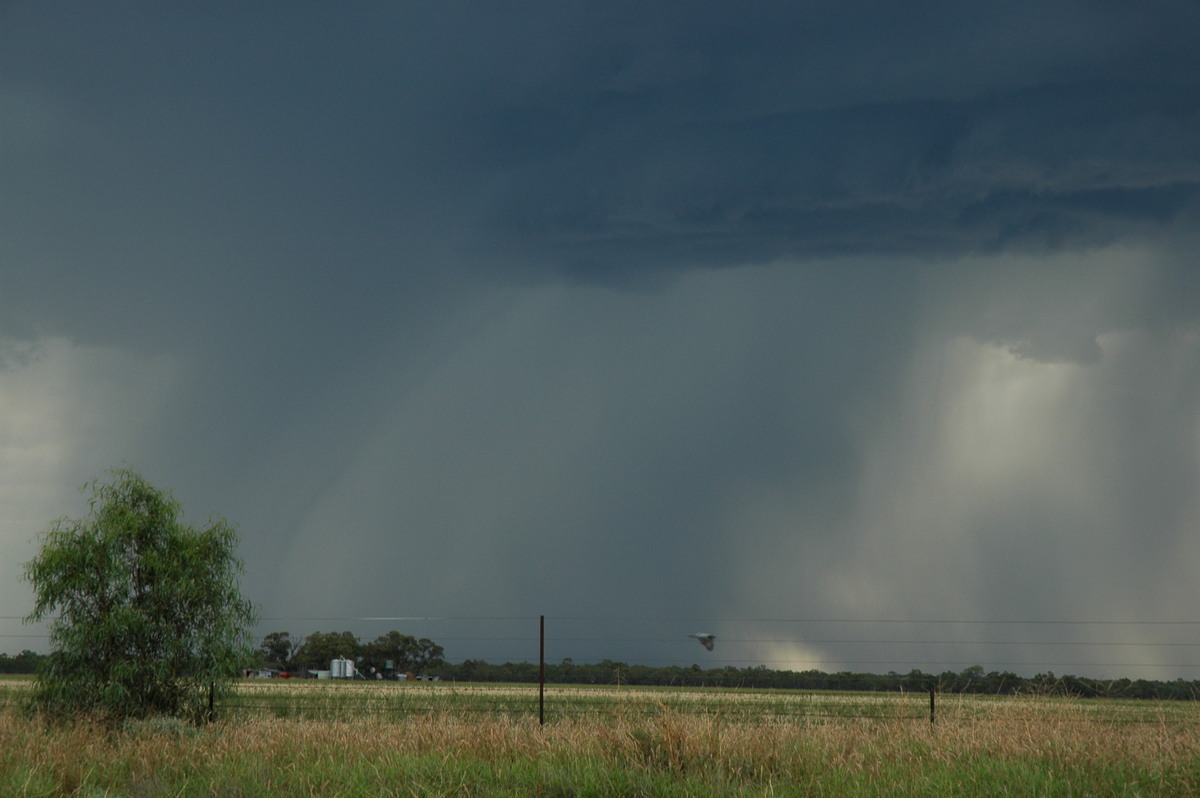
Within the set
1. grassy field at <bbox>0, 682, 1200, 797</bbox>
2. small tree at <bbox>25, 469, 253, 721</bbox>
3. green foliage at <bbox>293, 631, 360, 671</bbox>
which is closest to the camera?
grassy field at <bbox>0, 682, 1200, 797</bbox>

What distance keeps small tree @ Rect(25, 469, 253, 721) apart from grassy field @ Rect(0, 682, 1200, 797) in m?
5.73

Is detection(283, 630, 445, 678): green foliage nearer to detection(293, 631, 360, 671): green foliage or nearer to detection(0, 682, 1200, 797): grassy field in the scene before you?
detection(293, 631, 360, 671): green foliage

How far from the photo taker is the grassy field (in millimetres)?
10781

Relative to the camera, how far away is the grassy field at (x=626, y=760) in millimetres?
10781

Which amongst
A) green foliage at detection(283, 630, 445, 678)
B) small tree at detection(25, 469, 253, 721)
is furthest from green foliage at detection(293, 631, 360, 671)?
small tree at detection(25, 469, 253, 721)

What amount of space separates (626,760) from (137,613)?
45.0 feet

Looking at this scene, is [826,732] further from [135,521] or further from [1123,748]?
[135,521]

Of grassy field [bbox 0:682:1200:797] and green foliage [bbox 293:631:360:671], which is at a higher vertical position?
grassy field [bbox 0:682:1200:797]

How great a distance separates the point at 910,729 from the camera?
15.1 meters

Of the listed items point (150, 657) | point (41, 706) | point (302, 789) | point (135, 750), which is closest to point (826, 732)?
point (302, 789)

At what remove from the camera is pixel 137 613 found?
20.8 meters

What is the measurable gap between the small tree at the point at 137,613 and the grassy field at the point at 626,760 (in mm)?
5731

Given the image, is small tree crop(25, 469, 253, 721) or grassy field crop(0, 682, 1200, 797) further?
small tree crop(25, 469, 253, 721)

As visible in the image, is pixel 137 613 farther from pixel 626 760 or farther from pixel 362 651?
pixel 362 651
